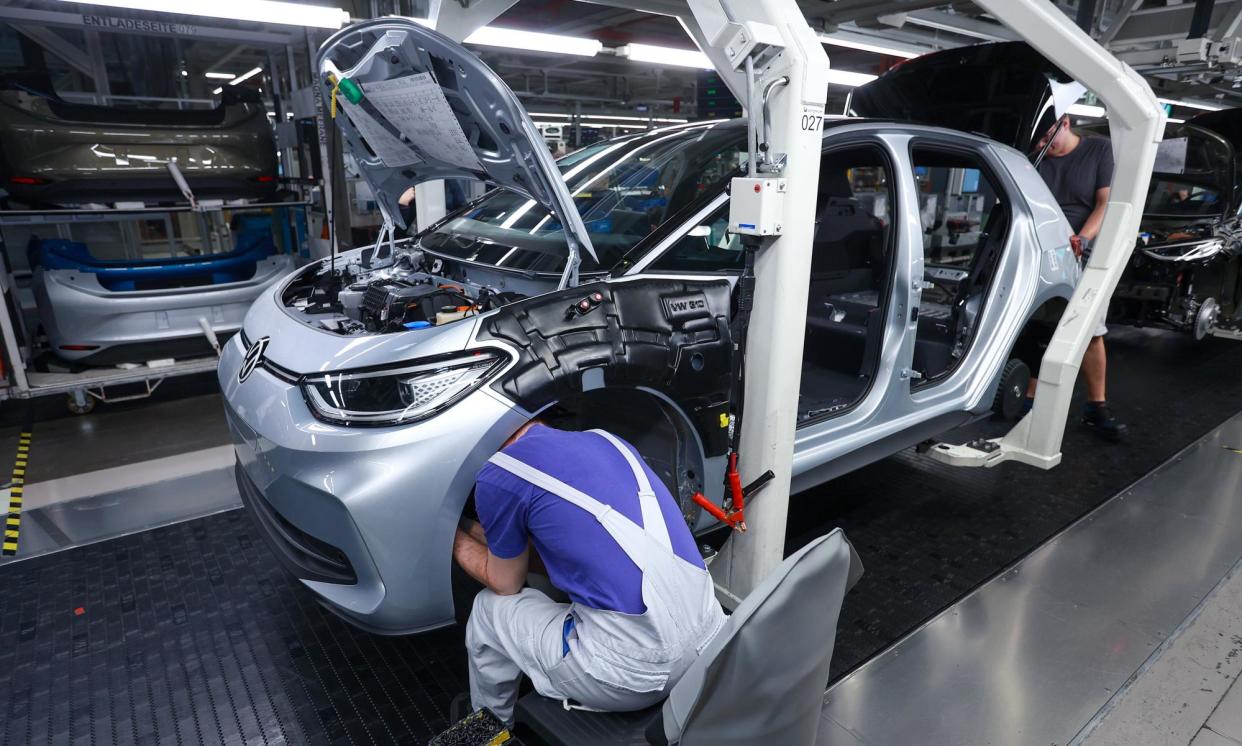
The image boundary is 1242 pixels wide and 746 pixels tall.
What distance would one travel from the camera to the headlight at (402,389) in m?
1.67

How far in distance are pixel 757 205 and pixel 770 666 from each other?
118cm

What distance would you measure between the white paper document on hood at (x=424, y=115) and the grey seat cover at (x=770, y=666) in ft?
4.86

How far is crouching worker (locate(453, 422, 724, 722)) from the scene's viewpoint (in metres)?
1.42

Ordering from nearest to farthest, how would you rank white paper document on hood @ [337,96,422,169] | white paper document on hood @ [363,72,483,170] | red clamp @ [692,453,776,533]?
white paper document on hood @ [363,72,483,170] → red clamp @ [692,453,776,533] → white paper document on hood @ [337,96,422,169]

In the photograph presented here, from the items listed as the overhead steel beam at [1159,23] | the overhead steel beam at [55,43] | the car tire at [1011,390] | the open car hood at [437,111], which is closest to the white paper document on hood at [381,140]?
the open car hood at [437,111]

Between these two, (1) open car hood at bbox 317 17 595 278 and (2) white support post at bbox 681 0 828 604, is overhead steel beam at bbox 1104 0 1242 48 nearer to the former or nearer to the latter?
(2) white support post at bbox 681 0 828 604

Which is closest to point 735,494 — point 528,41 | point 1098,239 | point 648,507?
point 648,507

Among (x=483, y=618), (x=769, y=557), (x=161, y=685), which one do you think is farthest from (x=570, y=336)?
(x=161, y=685)

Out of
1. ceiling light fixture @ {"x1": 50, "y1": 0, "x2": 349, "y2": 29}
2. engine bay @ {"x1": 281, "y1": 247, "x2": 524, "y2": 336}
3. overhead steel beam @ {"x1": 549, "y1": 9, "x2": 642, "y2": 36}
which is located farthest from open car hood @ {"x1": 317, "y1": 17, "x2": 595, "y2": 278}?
overhead steel beam @ {"x1": 549, "y1": 9, "x2": 642, "y2": 36}

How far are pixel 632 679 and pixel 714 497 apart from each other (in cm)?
86

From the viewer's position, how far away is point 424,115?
2.10m

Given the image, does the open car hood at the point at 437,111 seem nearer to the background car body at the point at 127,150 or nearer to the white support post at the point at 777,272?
the white support post at the point at 777,272

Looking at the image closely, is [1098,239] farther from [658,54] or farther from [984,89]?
[658,54]

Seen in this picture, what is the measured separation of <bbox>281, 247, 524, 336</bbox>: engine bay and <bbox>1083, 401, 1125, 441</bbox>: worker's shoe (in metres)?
3.61
